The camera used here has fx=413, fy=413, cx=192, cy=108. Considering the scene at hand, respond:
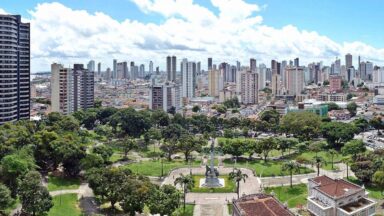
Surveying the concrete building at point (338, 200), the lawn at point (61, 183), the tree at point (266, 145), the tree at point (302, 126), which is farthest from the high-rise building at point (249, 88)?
the concrete building at point (338, 200)

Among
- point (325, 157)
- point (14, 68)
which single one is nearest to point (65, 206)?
point (14, 68)

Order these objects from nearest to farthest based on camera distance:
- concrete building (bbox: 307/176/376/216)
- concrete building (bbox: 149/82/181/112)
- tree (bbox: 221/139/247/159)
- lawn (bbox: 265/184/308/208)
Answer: concrete building (bbox: 307/176/376/216), lawn (bbox: 265/184/308/208), tree (bbox: 221/139/247/159), concrete building (bbox: 149/82/181/112)

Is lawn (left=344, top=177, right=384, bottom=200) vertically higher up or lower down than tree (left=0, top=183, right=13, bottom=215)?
lower down

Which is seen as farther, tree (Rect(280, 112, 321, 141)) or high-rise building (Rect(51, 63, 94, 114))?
high-rise building (Rect(51, 63, 94, 114))

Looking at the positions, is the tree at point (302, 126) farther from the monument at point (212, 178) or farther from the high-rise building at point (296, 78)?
the high-rise building at point (296, 78)

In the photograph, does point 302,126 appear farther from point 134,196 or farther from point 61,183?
point 134,196

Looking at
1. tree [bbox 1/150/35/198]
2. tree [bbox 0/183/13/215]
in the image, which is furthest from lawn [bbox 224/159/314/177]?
tree [bbox 0/183/13/215]

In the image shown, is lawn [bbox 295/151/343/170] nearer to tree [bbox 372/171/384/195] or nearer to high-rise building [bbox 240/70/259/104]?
tree [bbox 372/171/384/195]

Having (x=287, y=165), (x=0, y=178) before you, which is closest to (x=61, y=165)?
(x=0, y=178)
